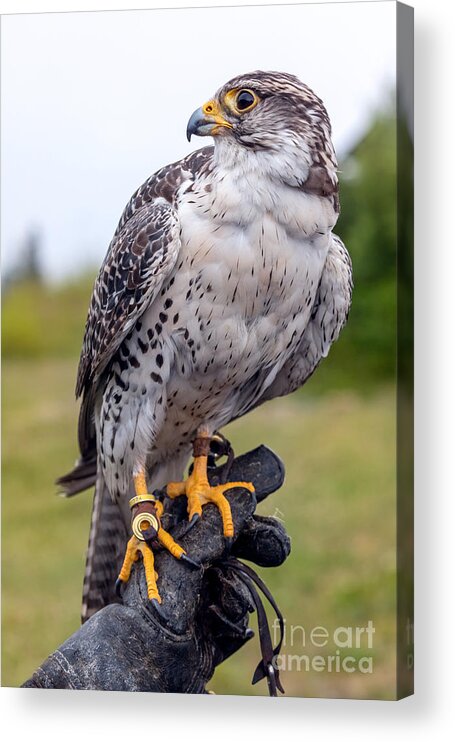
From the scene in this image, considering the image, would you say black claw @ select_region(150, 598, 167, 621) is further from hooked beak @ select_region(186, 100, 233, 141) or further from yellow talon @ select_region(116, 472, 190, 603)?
hooked beak @ select_region(186, 100, 233, 141)

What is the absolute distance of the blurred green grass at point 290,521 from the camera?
349 centimetres

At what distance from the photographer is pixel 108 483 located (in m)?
3.38

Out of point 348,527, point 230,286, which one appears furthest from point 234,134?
point 348,527

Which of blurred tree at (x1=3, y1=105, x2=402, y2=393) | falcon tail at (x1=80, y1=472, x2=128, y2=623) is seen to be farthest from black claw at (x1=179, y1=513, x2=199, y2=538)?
blurred tree at (x1=3, y1=105, x2=402, y2=393)

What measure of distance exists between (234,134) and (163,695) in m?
1.52

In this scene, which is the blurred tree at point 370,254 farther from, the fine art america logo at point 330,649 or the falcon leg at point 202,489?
the fine art america logo at point 330,649

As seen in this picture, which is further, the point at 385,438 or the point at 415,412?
the point at 385,438

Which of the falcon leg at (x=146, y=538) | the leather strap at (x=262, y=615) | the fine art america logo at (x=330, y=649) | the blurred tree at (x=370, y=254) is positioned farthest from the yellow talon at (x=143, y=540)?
the blurred tree at (x=370, y=254)

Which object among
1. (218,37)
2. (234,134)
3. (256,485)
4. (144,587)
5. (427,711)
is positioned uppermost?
(218,37)

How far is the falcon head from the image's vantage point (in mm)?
2947

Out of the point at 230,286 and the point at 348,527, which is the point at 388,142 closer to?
the point at 230,286

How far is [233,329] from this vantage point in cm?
303

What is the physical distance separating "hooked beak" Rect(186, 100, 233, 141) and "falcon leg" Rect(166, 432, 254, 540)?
2.67 feet

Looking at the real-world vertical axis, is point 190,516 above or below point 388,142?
below
